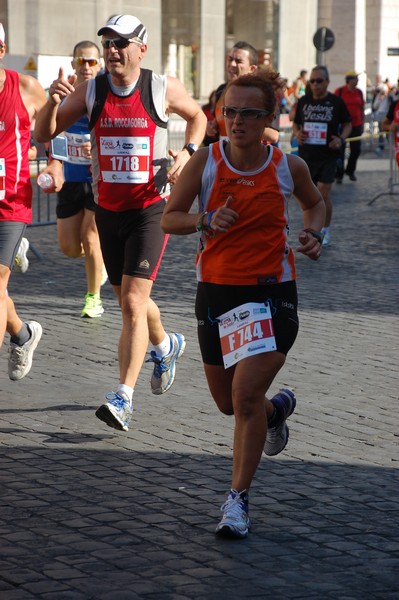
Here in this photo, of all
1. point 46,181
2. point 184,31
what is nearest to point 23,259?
point 46,181

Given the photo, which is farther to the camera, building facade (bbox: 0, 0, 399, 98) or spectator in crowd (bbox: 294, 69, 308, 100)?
building facade (bbox: 0, 0, 399, 98)

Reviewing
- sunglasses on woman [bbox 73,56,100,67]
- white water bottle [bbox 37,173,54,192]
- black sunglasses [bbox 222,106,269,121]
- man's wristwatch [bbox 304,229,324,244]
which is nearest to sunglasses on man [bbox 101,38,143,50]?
white water bottle [bbox 37,173,54,192]

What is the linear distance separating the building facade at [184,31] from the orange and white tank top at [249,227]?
22.9 metres

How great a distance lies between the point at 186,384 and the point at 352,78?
18224mm

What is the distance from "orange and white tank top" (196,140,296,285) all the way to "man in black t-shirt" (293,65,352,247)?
353 inches

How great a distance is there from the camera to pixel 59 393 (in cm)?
701

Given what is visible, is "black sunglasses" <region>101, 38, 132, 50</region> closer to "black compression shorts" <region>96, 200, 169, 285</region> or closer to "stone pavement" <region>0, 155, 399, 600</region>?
"black compression shorts" <region>96, 200, 169, 285</region>

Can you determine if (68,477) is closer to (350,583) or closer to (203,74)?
(350,583)

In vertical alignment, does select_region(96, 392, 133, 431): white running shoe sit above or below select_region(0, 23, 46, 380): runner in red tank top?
below

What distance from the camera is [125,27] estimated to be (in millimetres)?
6410

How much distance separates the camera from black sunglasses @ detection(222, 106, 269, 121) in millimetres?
4805

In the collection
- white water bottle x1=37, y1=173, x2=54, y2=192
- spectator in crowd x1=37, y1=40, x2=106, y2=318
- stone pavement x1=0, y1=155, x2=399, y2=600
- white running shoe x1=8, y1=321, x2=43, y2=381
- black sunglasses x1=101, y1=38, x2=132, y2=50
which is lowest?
stone pavement x1=0, y1=155, x2=399, y2=600

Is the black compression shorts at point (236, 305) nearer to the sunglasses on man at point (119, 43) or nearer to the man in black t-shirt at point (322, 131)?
the sunglasses on man at point (119, 43)

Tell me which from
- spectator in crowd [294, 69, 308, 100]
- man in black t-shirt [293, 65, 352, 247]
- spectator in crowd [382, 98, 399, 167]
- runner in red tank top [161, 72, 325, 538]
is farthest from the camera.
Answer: spectator in crowd [294, 69, 308, 100]
